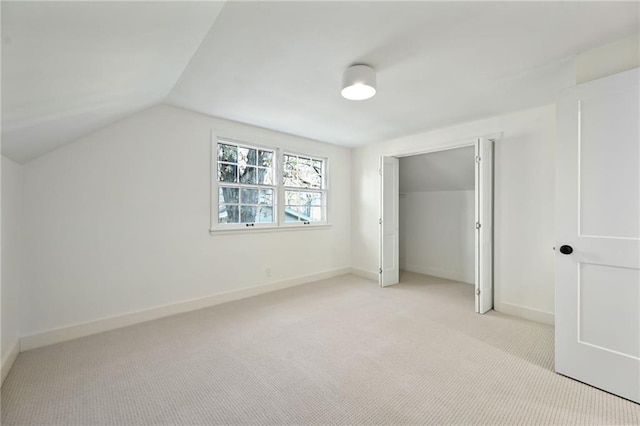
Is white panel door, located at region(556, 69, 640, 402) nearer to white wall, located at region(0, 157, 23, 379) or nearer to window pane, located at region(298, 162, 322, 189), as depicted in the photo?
window pane, located at region(298, 162, 322, 189)

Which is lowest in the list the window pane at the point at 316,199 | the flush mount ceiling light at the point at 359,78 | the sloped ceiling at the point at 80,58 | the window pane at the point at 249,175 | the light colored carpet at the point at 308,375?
the light colored carpet at the point at 308,375

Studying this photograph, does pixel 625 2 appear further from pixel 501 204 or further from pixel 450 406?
pixel 450 406

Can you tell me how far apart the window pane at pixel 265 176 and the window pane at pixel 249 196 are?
0.55 feet

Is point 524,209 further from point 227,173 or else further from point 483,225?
point 227,173

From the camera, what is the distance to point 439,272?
200 inches

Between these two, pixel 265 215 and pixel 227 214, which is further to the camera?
pixel 265 215

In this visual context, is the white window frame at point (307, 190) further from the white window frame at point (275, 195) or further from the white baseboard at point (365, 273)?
the white baseboard at point (365, 273)

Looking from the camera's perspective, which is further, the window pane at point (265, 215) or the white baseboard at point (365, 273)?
the white baseboard at point (365, 273)

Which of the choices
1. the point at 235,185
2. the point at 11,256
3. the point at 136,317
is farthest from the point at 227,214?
the point at 11,256

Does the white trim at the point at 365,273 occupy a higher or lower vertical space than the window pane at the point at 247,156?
lower

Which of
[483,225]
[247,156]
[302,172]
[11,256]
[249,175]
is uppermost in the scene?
[247,156]

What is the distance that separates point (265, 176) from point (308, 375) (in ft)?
9.03

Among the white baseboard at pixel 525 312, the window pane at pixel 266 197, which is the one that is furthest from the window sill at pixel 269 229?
the white baseboard at pixel 525 312

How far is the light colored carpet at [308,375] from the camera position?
5.50 feet
